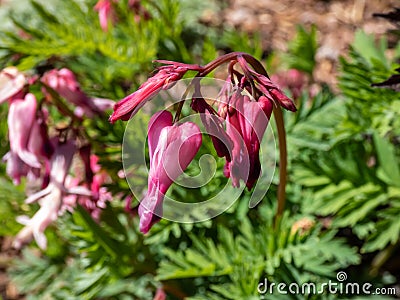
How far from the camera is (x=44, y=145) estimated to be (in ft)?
6.49

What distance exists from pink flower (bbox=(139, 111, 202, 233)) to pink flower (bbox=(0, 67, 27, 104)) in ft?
2.49

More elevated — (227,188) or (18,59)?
(18,59)

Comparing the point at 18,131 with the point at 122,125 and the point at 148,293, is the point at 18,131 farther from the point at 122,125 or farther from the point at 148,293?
the point at 148,293

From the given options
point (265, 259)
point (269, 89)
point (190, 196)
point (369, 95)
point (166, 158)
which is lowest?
point (265, 259)

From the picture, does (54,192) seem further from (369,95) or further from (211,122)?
(369,95)

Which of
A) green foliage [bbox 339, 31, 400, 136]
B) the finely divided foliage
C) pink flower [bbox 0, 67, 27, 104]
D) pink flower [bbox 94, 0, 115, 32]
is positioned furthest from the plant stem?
pink flower [bbox 94, 0, 115, 32]

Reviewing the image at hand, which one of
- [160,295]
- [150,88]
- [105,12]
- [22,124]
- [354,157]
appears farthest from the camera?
[105,12]

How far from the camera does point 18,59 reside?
8.72ft

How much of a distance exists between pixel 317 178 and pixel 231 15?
7.01 ft

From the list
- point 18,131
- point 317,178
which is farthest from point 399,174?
point 18,131

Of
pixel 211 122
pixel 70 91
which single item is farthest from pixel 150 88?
pixel 70 91

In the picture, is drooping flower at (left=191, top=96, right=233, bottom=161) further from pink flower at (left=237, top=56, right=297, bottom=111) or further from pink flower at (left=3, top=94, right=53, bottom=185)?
pink flower at (left=3, top=94, right=53, bottom=185)

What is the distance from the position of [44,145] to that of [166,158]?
0.81 metres

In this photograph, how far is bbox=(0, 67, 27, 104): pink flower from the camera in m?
1.89
